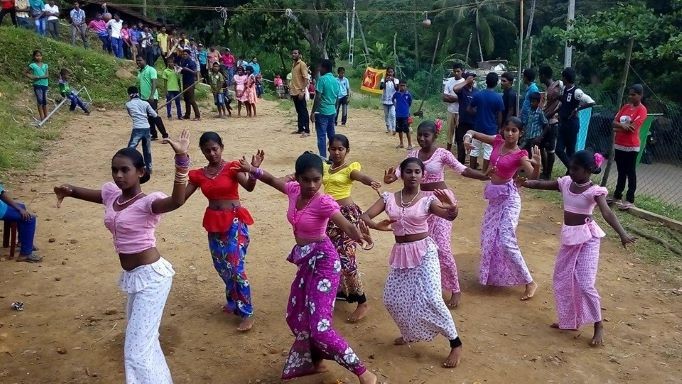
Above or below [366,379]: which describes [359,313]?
below

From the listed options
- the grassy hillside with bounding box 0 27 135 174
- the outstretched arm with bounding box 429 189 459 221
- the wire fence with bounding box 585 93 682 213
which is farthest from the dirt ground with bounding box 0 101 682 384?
the wire fence with bounding box 585 93 682 213

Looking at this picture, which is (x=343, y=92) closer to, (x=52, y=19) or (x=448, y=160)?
(x=52, y=19)

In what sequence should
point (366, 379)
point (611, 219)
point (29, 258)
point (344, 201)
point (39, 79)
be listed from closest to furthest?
point (366, 379) < point (611, 219) < point (344, 201) < point (29, 258) < point (39, 79)

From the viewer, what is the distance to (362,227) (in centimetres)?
412

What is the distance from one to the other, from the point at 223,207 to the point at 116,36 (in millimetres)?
18562

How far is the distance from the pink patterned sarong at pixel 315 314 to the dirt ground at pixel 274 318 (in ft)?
0.82

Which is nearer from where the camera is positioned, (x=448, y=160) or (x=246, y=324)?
(x=246, y=324)

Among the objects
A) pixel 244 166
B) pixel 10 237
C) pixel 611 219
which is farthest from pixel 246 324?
pixel 10 237

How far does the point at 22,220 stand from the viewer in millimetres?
Answer: 6121

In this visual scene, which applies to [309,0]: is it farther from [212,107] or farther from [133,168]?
[133,168]

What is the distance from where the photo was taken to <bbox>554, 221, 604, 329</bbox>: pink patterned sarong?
4797 mm

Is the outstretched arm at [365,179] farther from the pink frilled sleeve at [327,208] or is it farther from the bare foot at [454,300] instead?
the bare foot at [454,300]

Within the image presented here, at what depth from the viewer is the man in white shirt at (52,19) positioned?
Result: 19031 millimetres

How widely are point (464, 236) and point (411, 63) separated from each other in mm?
30082
